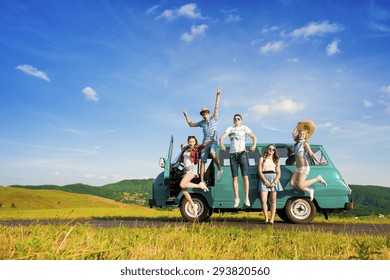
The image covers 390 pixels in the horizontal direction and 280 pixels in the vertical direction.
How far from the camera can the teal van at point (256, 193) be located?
8.76m

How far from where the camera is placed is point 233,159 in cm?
835

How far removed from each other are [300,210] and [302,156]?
145 cm

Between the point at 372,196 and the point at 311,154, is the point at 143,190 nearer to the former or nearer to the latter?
the point at 311,154

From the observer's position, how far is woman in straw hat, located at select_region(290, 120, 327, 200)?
844 centimetres

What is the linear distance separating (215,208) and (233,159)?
165 cm

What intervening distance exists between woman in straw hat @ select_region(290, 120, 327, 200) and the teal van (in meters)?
0.25

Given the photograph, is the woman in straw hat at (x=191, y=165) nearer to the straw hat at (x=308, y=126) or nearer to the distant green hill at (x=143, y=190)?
the straw hat at (x=308, y=126)

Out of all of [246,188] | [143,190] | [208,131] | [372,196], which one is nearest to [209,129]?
[208,131]

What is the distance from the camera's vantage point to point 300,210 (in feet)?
29.0

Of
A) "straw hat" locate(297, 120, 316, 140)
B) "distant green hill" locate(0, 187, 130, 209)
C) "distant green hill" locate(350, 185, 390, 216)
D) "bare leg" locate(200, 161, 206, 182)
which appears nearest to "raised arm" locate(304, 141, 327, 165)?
"straw hat" locate(297, 120, 316, 140)

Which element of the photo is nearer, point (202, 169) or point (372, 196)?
point (202, 169)

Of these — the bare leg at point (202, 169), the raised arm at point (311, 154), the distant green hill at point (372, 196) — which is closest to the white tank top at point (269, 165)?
the raised arm at point (311, 154)

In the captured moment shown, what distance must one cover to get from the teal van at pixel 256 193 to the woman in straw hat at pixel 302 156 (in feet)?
0.81
